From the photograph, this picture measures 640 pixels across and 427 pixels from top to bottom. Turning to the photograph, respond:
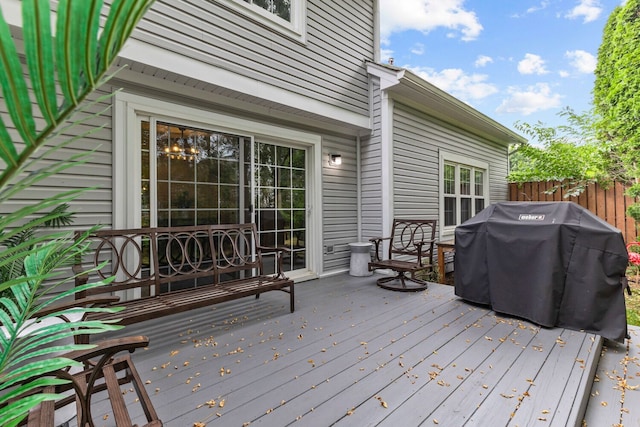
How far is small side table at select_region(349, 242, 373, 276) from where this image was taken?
4.94 meters

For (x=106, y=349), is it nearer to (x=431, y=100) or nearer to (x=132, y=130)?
(x=132, y=130)

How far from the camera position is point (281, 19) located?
401cm

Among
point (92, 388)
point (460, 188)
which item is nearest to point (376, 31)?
point (460, 188)

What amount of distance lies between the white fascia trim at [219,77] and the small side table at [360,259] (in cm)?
200

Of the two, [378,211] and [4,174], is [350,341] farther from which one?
[378,211]

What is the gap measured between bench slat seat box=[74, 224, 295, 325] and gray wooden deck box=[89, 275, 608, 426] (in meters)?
0.32

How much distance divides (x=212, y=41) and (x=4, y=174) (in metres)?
3.39

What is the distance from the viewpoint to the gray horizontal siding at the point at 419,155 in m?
5.26

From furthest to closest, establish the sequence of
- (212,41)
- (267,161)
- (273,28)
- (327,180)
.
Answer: (327,180) < (267,161) < (273,28) < (212,41)

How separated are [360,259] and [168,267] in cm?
286

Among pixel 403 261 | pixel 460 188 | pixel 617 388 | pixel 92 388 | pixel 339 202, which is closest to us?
pixel 92 388

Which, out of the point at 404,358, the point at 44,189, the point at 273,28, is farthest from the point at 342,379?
the point at 273,28

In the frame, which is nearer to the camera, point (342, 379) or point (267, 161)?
point (342, 379)

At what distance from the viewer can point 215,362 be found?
7.29 feet
